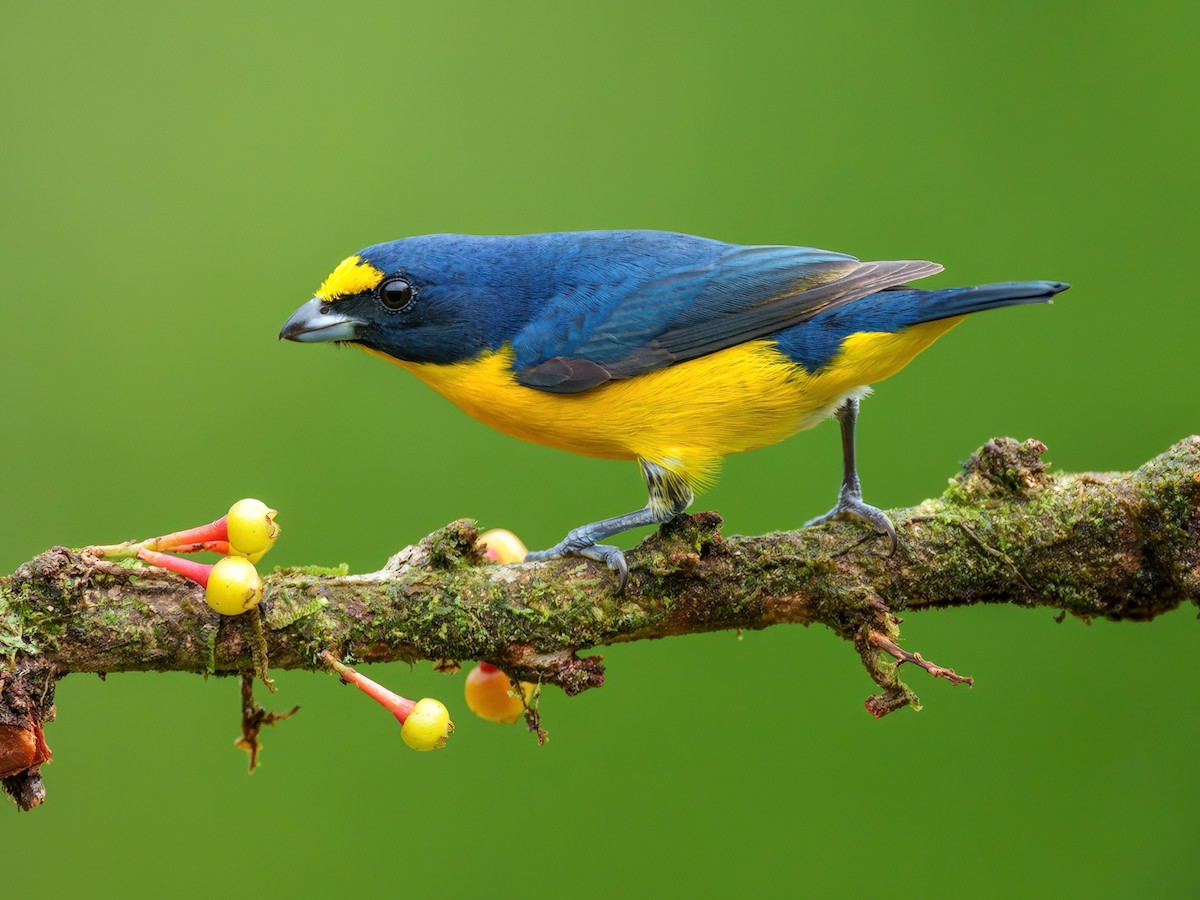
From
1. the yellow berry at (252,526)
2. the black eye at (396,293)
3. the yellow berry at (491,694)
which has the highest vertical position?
the black eye at (396,293)

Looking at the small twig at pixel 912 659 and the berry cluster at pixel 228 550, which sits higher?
the berry cluster at pixel 228 550

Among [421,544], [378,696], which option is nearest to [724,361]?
[421,544]

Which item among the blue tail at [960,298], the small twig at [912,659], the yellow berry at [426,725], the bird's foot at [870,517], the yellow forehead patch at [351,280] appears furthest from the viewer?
the yellow forehead patch at [351,280]

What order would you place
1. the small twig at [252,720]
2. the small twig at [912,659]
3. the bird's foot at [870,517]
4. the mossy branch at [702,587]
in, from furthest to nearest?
the bird's foot at [870,517], the small twig at [252,720], the mossy branch at [702,587], the small twig at [912,659]

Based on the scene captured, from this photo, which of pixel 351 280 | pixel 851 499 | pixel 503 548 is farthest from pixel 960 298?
pixel 351 280

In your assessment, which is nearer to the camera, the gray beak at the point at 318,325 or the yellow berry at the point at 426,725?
the yellow berry at the point at 426,725

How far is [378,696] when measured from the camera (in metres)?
2.57

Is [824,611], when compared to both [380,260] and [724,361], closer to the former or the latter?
[724,361]

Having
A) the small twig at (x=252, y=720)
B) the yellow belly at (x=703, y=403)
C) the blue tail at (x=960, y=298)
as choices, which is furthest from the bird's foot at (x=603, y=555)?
the blue tail at (x=960, y=298)

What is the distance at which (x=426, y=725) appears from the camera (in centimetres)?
254

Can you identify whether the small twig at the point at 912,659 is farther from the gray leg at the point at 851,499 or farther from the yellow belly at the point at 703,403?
the yellow belly at the point at 703,403

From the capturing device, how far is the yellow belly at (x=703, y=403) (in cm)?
356

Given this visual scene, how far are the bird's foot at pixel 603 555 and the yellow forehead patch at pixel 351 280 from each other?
1.17m

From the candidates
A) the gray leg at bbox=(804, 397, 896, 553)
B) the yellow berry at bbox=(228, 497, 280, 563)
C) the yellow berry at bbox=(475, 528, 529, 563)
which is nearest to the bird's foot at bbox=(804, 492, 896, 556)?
the gray leg at bbox=(804, 397, 896, 553)
